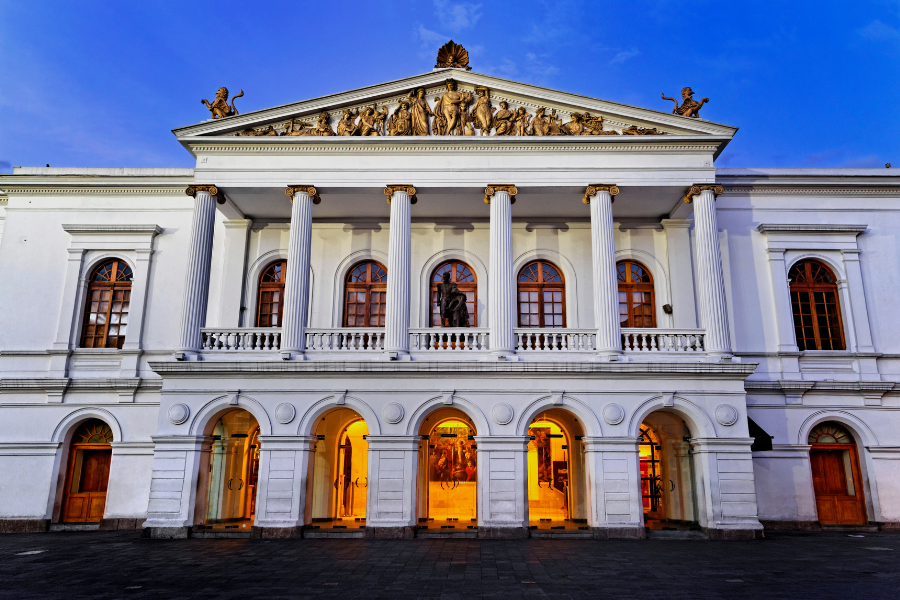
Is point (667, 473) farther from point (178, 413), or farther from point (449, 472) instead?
point (178, 413)

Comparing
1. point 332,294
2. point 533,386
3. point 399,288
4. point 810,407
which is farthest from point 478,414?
point 810,407

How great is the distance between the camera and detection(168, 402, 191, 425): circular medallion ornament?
16312 mm

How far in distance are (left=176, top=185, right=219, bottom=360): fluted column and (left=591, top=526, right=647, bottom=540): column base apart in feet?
36.4

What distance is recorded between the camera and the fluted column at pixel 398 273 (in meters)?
16.8

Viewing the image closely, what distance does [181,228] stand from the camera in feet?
67.5

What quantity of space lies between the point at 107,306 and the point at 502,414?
42.5 feet

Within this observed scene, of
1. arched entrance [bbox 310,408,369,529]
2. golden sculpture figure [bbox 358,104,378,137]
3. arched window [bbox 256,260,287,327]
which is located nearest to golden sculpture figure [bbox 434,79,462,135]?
golden sculpture figure [bbox 358,104,378,137]

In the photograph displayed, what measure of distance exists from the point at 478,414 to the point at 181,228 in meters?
11.4

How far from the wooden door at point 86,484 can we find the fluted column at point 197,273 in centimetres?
545

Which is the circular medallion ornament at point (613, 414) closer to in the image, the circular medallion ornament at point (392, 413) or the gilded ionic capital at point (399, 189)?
the circular medallion ornament at point (392, 413)

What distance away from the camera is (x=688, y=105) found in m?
18.4

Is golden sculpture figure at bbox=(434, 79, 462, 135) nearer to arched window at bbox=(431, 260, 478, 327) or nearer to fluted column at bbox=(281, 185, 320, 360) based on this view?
fluted column at bbox=(281, 185, 320, 360)

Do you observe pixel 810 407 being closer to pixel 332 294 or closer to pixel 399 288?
pixel 399 288

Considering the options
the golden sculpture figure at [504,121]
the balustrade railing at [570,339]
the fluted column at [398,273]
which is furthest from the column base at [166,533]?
the golden sculpture figure at [504,121]
